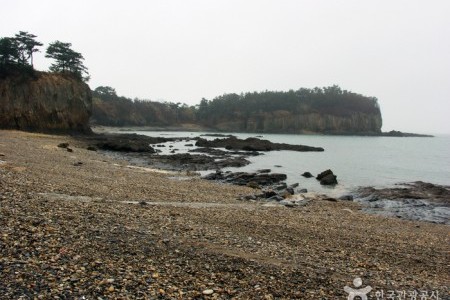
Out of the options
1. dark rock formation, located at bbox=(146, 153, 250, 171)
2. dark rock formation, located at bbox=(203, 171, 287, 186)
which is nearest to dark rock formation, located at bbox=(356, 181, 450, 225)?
dark rock formation, located at bbox=(203, 171, 287, 186)

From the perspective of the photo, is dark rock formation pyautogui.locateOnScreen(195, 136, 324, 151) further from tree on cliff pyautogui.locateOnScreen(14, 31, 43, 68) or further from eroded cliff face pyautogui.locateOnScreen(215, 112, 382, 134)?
eroded cliff face pyautogui.locateOnScreen(215, 112, 382, 134)

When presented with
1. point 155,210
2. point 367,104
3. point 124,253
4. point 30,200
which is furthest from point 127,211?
point 367,104

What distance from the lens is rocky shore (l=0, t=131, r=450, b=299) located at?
6.47 meters

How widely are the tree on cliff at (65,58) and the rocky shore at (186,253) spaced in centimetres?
6868

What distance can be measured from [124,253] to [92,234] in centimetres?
131

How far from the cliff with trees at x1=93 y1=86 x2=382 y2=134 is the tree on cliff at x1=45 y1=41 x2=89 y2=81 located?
9066 cm

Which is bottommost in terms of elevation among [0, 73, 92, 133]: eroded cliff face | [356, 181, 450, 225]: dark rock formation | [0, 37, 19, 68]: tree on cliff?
[356, 181, 450, 225]: dark rock formation

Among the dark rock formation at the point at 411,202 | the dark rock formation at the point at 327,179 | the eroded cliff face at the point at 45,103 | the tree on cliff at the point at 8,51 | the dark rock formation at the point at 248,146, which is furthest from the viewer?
the dark rock formation at the point at 248,146

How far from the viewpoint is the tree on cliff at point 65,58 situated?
74.5 metres

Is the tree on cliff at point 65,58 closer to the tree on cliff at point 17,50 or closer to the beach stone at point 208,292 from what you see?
the tree on cliff at point 17,50

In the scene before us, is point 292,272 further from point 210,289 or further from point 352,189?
point 352,189

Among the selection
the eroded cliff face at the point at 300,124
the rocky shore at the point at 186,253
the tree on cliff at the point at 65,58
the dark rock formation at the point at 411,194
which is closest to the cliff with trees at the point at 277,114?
the eroded cliff face at the point at 300,124

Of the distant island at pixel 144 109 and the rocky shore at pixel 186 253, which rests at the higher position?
the distant island at pixel 144 109

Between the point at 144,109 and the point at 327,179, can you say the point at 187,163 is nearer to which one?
the point at 327,179
